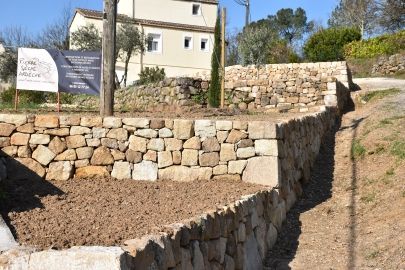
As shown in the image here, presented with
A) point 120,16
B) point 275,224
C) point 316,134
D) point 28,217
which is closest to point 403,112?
point 316,134

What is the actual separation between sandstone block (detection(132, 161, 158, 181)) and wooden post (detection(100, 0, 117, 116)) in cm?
265

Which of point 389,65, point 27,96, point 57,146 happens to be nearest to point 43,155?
point 57,146

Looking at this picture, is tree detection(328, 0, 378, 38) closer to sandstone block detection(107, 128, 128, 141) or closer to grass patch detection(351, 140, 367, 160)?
grass patch detection(351, 140, 367, 160)

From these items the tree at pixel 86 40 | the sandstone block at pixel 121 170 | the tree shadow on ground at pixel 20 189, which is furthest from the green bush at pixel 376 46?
the tree shadow on ground at pixel 20 189

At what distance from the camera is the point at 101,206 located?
17.9 feet

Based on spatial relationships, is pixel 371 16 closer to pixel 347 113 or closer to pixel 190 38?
pixel 190 38

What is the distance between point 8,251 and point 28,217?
145cm

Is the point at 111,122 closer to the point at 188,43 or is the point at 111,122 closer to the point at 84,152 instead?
the point at 84,152

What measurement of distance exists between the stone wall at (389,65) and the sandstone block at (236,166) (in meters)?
22.7

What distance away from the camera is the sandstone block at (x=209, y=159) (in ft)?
24.7

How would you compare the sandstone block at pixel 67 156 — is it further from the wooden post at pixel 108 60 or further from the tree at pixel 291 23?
the tree at pixel 291 23

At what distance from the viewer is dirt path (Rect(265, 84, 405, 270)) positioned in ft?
20.8

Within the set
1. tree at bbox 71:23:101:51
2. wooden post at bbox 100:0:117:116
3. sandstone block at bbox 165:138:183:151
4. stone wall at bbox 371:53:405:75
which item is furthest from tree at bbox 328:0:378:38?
sandstone block at bbox 165:138:183:151

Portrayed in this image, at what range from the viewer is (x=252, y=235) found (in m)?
6.11
